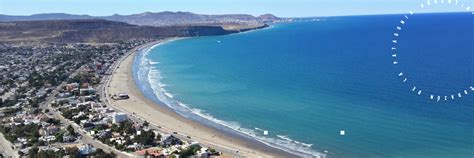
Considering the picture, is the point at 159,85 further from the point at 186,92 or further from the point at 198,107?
the point at 198,107

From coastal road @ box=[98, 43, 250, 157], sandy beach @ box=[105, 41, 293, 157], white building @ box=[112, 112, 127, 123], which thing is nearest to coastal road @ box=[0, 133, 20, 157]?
white building @ box=[112, 112, 127, 123]

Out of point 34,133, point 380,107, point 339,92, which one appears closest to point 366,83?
point 339,92

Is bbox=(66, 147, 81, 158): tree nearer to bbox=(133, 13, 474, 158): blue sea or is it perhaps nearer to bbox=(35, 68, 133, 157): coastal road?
bbox=(35, 68, 133, 157): coastal road

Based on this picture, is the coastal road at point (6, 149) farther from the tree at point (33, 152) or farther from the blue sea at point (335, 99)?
the blue sea at point (335, 99)

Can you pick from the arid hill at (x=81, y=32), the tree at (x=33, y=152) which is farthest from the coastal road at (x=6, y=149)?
the arid hill at (x=81, y=32)

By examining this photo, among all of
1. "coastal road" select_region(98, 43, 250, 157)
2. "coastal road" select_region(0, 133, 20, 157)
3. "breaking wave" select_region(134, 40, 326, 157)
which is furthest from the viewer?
"breaking wave" select_region(134, 40, 326, 157)
